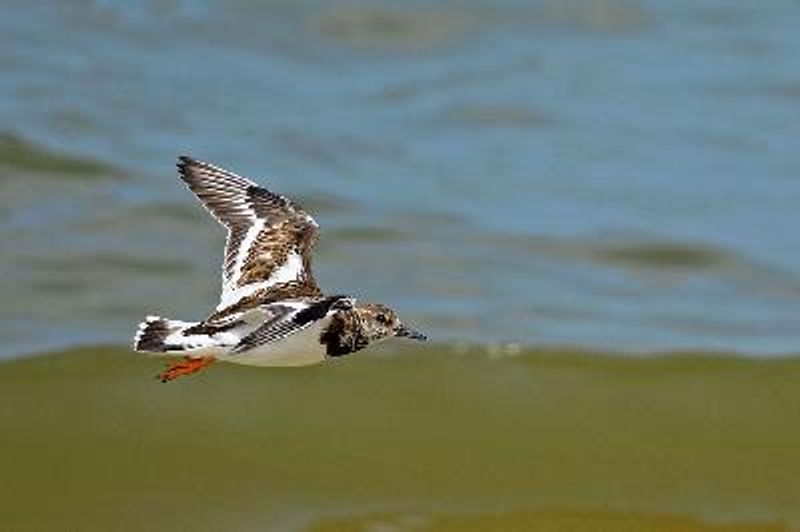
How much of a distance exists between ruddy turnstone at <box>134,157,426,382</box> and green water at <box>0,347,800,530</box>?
1.84m

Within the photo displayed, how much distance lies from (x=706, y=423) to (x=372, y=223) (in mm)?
4638

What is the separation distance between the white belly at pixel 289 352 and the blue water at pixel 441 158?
514 cm

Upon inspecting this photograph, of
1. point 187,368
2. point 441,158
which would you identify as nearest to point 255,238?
point 187,368

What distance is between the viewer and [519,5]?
2467 cm

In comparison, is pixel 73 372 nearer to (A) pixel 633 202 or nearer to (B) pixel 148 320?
(B) pixel 148 320

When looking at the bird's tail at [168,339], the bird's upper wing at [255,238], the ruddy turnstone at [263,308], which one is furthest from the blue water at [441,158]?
the bird's tail at [168,339]

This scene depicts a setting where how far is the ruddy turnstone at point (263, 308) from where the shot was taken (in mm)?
7527

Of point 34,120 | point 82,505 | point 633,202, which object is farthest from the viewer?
point 34,120

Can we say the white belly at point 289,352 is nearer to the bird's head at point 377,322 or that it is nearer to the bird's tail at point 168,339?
the bird's tail at point 168,339

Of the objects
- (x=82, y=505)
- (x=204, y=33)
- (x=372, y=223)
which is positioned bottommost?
(x=82, y=505)

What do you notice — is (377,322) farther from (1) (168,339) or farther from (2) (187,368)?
(1) (168,339)

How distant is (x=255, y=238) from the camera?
9109 millimetres

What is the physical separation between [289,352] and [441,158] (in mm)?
11249

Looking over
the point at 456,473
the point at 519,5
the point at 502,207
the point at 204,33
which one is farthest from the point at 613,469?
the point at 519,5
